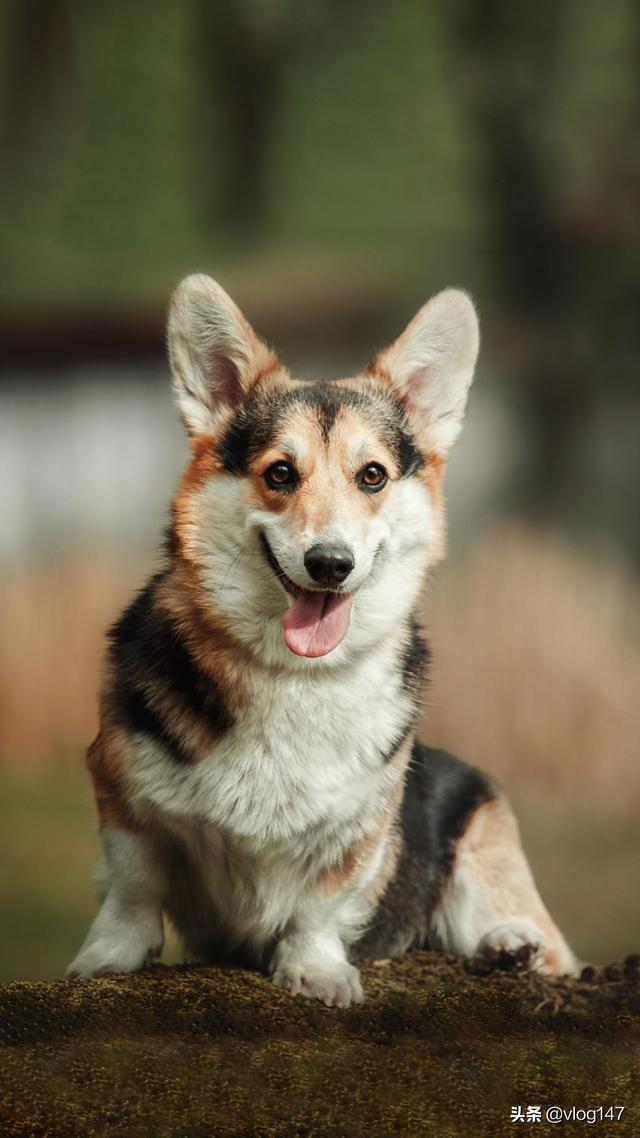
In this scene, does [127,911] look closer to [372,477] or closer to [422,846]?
[422,846]

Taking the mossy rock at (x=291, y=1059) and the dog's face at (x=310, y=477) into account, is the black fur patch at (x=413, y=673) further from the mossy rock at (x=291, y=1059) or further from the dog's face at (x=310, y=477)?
the mossy rock at (x=291, y=1059)

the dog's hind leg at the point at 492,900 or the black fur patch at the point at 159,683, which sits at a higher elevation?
the black fur patch at the point at 159,683

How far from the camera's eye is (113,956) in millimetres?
3207

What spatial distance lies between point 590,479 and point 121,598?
363 cm

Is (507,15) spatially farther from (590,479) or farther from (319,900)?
(319,900)

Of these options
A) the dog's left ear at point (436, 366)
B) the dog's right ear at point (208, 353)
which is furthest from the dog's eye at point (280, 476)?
the dog's left ear at point (436, 366)

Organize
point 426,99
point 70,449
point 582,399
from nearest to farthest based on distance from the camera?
point 70,449 → point 582,399 → point 426,99

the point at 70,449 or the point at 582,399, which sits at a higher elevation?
the point at 582,399

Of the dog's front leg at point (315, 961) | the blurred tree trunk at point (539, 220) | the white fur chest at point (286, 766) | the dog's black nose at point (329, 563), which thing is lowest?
the dog's front leg at point (315, 961)

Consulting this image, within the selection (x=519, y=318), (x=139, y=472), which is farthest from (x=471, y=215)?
(x=139, y=472)

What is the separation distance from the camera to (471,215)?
12.0 metres

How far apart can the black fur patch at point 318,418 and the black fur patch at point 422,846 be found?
0.82 meters

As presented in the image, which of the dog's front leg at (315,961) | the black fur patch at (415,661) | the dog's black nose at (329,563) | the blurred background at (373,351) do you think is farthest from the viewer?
the blurred background at (373,351)

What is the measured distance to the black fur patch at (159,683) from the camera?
307 centimetres
